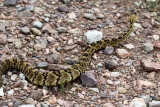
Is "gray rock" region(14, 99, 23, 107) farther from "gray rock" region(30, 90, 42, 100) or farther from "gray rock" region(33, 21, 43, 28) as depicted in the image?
"gray rock" region(33, 21, 43, 28)

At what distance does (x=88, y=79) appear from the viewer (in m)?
7.65

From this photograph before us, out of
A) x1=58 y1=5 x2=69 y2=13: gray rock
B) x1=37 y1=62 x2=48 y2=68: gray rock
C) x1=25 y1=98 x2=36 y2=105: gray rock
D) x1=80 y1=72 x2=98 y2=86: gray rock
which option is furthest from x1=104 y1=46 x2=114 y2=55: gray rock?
x1=25 y1=98 x2=36 y2=105: gray rock

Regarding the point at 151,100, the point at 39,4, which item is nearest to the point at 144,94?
the point at 151,100

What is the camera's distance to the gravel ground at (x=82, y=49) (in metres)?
7.25

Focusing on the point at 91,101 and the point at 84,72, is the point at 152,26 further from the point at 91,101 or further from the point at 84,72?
the point at 91,101

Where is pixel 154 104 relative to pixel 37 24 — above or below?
below

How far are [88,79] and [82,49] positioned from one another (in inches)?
62.3

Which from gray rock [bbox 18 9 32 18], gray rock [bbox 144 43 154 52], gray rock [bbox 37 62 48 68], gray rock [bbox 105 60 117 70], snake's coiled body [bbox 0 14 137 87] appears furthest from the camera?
gray rock [bbox 18 9 32 18]

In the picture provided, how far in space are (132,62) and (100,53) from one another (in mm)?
868

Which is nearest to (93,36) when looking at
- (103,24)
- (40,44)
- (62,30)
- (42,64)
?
(62,30)

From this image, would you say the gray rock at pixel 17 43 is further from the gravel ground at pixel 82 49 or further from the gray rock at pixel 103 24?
the gray rock at pixel 103 24

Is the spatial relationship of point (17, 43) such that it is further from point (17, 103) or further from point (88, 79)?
point (17, 103)

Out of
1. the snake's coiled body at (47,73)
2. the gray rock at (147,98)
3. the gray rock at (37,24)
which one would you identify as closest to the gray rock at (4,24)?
the gray rock at (37,24)

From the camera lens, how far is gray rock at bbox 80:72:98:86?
7.61 m
